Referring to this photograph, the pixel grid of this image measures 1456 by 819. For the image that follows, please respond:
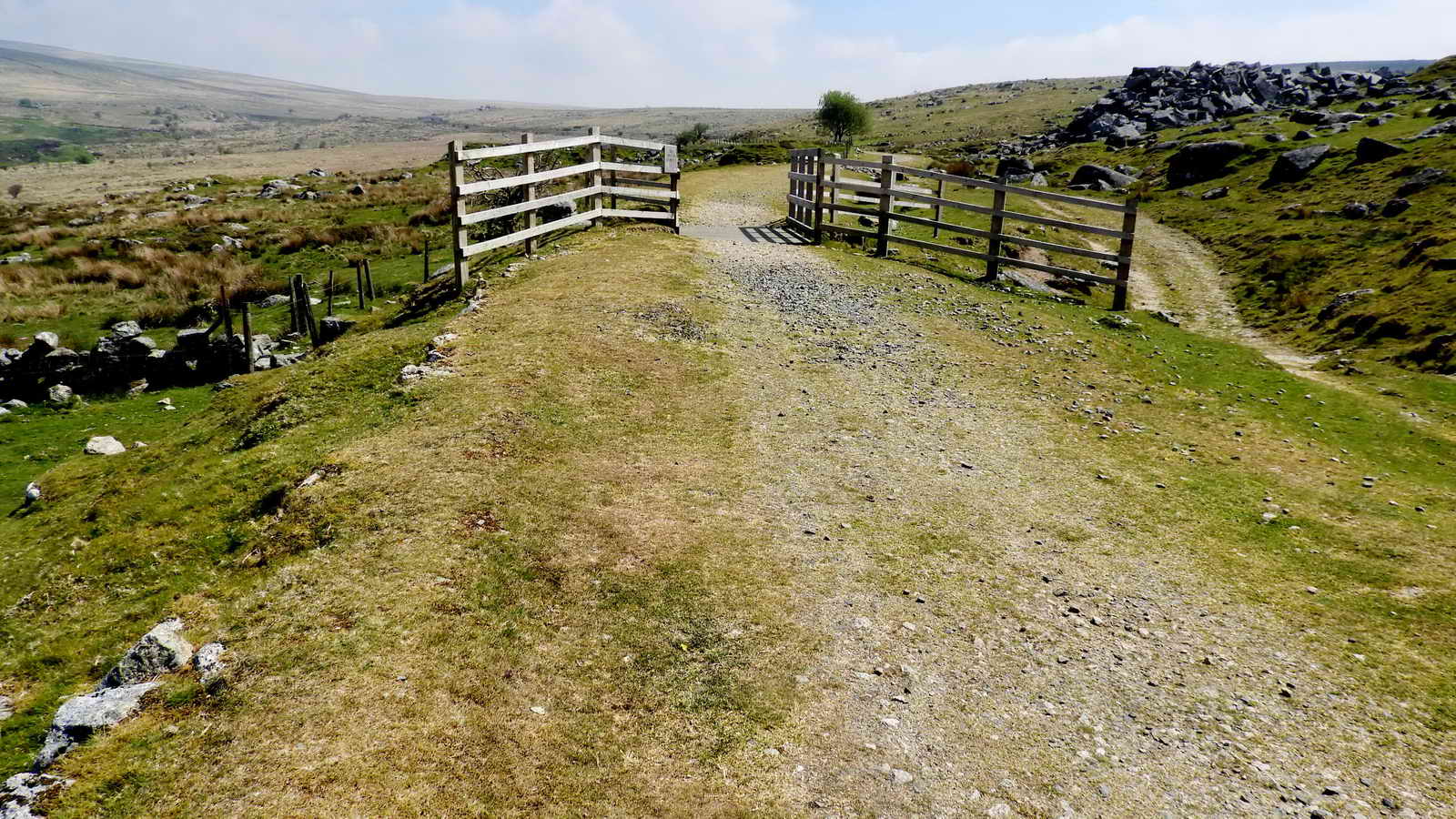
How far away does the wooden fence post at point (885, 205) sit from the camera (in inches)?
868

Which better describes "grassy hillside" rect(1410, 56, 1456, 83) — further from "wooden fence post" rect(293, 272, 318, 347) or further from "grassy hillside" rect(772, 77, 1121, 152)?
"wooden fence post" rect(293, 272, 318, 347)

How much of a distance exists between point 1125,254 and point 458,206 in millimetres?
15737

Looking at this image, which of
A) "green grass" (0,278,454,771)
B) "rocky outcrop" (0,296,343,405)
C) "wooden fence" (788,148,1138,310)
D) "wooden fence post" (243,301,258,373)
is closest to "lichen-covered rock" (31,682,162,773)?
"green grass" (0,278,454,771)

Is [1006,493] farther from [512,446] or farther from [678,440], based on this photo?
[512,446]

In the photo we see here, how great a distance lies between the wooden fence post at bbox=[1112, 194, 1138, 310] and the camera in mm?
19078

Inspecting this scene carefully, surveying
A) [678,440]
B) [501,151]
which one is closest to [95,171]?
[501,151]

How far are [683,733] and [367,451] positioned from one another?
580cm

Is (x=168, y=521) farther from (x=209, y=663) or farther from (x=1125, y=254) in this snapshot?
(x=1125, y=254)

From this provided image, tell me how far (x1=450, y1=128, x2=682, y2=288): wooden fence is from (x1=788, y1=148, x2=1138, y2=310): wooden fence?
5.11 metres

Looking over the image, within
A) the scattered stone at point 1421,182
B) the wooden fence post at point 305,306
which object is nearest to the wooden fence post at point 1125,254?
the scattered stone at point 1421,182

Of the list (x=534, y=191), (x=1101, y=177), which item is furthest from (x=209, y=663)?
(x=1101, y=177)

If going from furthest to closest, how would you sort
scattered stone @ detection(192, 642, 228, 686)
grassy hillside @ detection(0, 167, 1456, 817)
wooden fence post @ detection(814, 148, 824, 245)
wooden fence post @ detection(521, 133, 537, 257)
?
wooden fence post @ detection(814, 148, 824, 245) → wooden fence post @ detection(521, 133, 537, 257) → scattered stone @ detection(192, 642, 228, 686) → grassy hillside @ detection(0, 167, 1456, 817)

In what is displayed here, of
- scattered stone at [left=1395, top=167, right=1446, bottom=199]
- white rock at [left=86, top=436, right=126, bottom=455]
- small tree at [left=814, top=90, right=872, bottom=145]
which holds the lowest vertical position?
white rock at [left=86, top=436, right=126, bottom=455]

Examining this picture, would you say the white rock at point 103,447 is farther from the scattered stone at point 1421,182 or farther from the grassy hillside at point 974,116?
the grassy hillside at point 974,116
